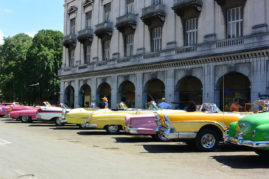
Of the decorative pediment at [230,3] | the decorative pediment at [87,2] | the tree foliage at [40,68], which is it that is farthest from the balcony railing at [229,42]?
the tree foliage at [40,68]

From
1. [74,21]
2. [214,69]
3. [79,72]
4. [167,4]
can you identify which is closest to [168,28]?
[167,4]

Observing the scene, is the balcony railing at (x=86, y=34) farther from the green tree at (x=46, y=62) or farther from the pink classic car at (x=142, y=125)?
the pink classic car at (x=142, y=125)

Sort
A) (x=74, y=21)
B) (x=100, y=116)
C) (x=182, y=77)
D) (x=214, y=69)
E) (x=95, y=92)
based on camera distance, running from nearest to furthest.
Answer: (x=100, y=116) → (x=214, y=69) → (x=182, y=77) → (x=95, y=92) → (x=74, y=21)

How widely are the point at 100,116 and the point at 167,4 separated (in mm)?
13957

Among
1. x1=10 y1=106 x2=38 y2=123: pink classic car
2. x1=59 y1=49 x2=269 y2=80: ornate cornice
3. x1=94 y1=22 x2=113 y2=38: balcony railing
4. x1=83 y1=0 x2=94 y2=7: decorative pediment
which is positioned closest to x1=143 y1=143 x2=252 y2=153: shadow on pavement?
x1=59 y1=49 x2=269 y2=80: ornate cornice

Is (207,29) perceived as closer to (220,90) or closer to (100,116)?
(220,90)

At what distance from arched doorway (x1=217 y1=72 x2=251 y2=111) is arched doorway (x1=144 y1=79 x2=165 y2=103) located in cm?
646

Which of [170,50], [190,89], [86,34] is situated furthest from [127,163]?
[86,34]

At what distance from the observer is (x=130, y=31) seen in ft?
95.5

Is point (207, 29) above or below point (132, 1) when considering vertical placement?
below

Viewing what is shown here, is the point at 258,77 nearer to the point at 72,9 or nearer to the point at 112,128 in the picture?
the point at 112,128

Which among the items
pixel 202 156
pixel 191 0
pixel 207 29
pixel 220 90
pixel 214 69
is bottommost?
pixel 202 156

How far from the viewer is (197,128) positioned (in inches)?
386

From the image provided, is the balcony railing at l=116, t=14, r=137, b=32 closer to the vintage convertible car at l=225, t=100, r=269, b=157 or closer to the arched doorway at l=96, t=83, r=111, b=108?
the arched doorway at l=96, t=83, r=111, b=108
